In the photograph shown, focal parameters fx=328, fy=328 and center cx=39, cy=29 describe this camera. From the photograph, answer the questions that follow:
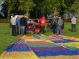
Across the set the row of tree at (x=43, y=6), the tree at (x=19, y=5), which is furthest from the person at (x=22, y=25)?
the tree at (x=19, y=5)

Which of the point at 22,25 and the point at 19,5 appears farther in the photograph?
the point at 19,5

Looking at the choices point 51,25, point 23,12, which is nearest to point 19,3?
point 23,12

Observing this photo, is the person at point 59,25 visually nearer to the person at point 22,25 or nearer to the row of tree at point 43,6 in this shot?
the person at point 22,25

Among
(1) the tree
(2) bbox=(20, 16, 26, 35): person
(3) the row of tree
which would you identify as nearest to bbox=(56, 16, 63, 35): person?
(2) bbox=(20, 16, 26, 35): person

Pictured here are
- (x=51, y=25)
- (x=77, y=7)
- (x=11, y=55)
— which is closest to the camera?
(x=11, y=55)

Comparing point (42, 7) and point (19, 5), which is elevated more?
point (19, 5)

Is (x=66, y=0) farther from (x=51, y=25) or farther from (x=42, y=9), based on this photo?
(x=51, y=25)

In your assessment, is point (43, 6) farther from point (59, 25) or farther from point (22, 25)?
point (22, 25)

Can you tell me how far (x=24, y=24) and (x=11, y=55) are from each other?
13194 mm

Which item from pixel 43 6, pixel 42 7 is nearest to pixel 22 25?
pixel 43 6

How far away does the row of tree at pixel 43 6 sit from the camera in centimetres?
4798

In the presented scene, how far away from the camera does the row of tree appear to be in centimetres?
4798

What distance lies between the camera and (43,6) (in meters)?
49.8

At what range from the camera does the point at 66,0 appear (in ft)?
179
